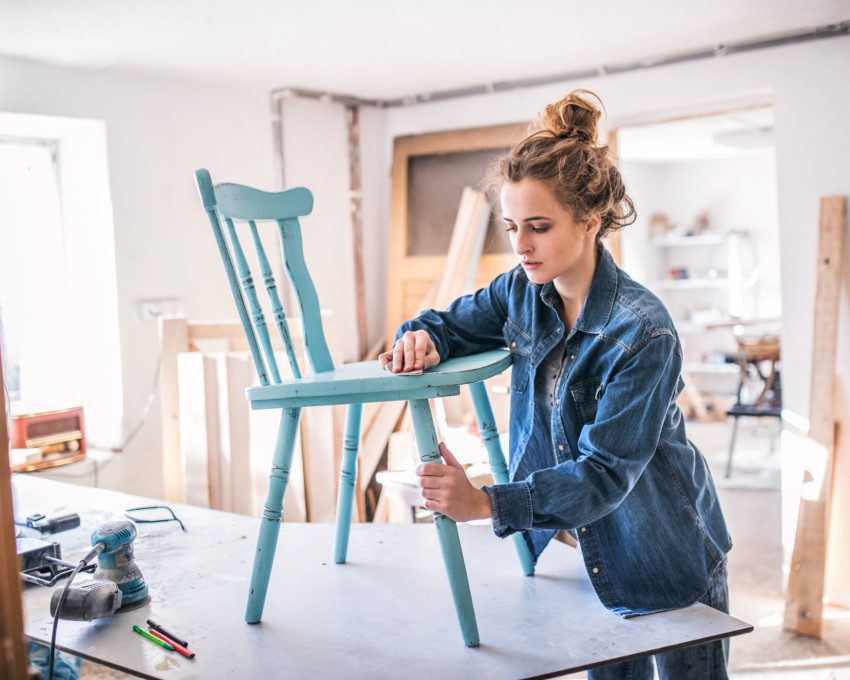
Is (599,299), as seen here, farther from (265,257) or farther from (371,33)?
(371,33)

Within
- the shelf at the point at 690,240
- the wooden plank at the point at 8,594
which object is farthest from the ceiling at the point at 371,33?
the shelf at the point at 690,240

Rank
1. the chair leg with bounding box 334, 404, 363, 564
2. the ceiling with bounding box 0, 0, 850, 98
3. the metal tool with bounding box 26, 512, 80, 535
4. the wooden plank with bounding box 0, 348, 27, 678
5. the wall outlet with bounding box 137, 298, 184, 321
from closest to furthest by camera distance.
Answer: the wooden plank with bounding box 0, 348, 27, 678
the chair leg with bounding box 334, 404, 363, 564
the metal tool with bounding box 26, 512, 80, 535
the ceiling with bounding box 0, 0, 850, 98
the wall outlet with bounding box 137, 298, 184, 321

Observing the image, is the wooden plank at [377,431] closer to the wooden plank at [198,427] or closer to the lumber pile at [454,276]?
the lumber pile at [454,276]

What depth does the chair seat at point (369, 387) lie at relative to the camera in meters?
1.42

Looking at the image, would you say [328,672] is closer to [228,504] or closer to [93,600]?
[93,600]

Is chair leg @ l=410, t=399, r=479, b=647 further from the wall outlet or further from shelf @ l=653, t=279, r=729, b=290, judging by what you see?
shelf @ l=653, t=279, r=729, b=290

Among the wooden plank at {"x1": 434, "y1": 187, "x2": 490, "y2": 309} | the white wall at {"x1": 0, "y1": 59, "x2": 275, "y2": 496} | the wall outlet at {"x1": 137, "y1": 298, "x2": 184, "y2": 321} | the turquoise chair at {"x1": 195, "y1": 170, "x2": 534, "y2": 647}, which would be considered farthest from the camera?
the wooden plank at {"x1": 434, "y1": 187, "x2": 490, "y2": 309}

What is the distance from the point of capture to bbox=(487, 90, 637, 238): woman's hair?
1434 mm

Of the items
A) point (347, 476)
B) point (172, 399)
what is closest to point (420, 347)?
point (347, 476)

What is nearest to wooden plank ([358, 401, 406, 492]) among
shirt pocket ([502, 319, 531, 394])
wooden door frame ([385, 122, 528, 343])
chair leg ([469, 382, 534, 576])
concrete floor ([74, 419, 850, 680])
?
wooden door frame ([385, 122, 528, 343])

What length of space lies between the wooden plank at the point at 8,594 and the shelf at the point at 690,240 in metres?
9.06

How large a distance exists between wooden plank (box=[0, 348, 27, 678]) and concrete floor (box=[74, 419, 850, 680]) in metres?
2.62

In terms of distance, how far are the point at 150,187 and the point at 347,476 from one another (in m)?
2.59

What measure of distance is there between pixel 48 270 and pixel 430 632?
10.5 feet
